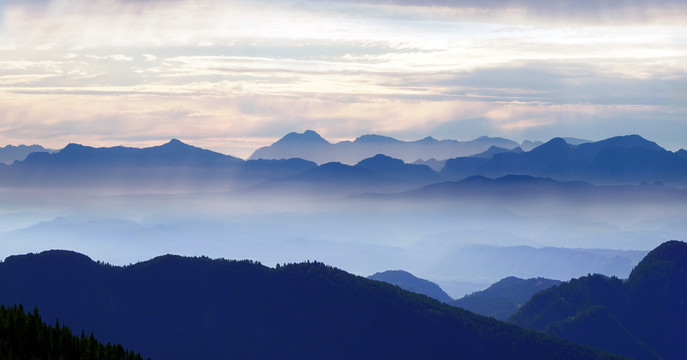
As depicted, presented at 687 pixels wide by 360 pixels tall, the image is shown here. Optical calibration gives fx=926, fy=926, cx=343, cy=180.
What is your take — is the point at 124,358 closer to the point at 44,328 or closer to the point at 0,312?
the point at 44,328

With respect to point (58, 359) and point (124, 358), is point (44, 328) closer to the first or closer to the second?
point (58, 359)

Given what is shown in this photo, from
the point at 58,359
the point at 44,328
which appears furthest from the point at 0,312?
the point at 58,359

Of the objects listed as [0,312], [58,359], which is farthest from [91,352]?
[0,312]

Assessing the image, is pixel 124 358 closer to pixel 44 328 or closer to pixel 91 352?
pixel 91 352

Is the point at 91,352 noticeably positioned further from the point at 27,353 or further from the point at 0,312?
the point at 0,312

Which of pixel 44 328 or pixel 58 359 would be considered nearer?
pixel 58 359

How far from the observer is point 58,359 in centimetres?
10500

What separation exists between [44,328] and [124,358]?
16.5 m

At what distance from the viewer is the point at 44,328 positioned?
111938 millimetres

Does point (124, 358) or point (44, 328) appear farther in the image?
point (44, 328)

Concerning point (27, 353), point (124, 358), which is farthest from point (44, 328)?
point (124, 358)

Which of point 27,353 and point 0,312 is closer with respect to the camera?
point 27,353

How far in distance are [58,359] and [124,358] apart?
937cm

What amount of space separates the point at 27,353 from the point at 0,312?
12622 millimetres
